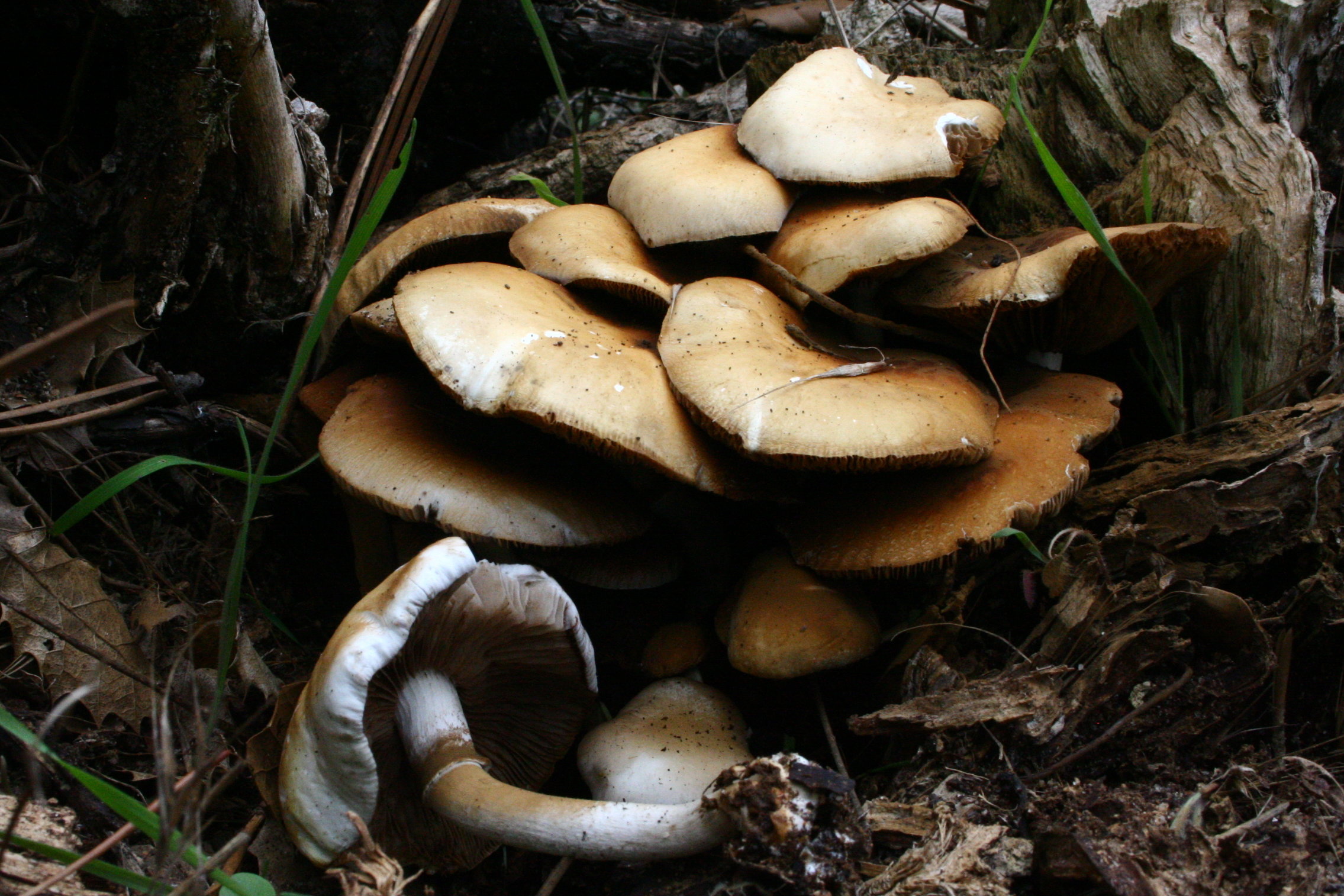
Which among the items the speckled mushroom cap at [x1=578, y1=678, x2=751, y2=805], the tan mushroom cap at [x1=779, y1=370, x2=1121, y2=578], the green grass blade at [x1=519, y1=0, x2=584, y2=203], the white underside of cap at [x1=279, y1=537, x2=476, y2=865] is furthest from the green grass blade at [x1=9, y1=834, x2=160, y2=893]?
the green grass blade at [x1=519, y1=0, x2=584, y2=203]

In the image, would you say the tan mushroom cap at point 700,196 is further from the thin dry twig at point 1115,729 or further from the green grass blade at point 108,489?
the thin dry twig at point 1115,729

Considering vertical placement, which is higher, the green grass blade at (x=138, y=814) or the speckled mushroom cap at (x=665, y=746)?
the green grass blade at (x=138, y=814)

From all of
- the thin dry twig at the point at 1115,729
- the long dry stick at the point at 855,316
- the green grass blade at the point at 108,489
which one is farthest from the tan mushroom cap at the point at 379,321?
the thin dry twig at the point at 1115,729

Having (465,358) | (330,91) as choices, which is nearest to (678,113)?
(330,91)

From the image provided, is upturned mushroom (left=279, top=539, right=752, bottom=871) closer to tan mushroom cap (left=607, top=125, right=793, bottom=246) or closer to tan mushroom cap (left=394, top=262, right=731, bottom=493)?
tan mushroom cap (left=394, top=262, right=731, bottom=493)

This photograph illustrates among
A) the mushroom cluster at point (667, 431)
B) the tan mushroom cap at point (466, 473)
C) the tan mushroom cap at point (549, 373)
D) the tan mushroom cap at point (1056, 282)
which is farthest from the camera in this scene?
the tan mushroom cap at point (1056, 282)

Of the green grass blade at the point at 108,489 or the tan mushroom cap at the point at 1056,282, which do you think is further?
the tan mushroom cap at the point at 1056,282

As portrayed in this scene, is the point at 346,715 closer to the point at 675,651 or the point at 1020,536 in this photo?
the point at 675,651

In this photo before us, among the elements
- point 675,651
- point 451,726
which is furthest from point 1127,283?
point 451,726
